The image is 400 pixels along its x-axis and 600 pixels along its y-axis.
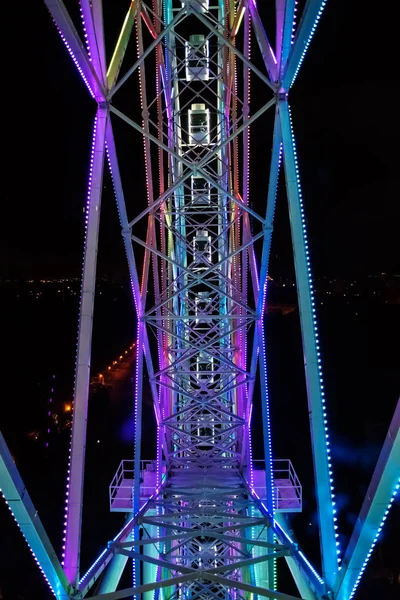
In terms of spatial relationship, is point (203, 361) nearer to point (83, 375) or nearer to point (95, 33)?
point (83, 375)

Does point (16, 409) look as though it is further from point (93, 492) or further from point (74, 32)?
point (74, 32)

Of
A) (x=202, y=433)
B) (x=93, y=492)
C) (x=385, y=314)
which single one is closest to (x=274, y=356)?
(x=385, y=314)

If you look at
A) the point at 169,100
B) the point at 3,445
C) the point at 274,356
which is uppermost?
the point at 169,100

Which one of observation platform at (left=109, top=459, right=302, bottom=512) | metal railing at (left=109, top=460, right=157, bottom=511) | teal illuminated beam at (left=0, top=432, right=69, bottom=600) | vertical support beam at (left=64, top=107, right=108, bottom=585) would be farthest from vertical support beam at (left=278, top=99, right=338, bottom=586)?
metal railing at (left=109, top=460, right=157, bottom=511)

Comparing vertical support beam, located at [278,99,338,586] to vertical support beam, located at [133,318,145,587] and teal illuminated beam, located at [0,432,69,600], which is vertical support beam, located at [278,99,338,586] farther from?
vertical support beam, located at [133,318,145,587]

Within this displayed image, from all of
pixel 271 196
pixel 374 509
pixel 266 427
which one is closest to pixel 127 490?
pixel 266 427
